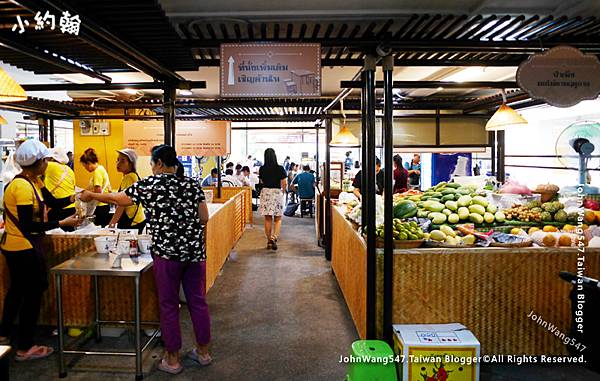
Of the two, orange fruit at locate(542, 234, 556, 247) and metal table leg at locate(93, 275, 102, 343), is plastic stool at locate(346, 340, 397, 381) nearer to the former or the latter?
orange fruit at locate(542, 234, 556, 247)

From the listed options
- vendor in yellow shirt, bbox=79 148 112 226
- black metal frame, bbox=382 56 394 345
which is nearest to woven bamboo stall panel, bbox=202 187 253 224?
vendor in yellow shirt, bbox=79 148 112 226

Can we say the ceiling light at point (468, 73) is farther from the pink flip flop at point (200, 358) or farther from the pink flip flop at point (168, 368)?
the pink flip flop at point (168, 368)

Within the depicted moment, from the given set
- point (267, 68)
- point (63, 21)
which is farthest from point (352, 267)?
point (63, 21)

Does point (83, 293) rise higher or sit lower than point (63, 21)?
lower

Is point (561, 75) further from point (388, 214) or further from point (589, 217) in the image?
point (589, 217)

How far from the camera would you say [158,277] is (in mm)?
3326

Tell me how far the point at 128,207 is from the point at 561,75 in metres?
4.15

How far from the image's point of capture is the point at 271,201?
8.03 m

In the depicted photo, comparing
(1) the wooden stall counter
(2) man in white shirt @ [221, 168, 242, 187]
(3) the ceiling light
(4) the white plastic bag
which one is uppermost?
(3) the ceiling light

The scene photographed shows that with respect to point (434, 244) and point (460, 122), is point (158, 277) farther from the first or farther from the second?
point (460, 122)

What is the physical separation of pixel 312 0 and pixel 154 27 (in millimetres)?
1363

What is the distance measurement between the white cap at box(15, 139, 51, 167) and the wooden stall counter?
2918 mm

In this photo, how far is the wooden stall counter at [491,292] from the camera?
3457 mm

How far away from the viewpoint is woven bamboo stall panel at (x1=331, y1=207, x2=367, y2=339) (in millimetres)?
3750
